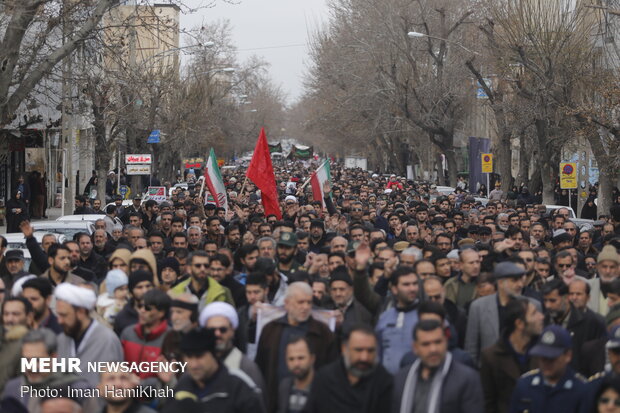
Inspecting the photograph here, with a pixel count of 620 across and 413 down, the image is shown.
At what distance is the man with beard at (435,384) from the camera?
6.24m

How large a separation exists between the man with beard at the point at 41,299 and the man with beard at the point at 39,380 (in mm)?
1445

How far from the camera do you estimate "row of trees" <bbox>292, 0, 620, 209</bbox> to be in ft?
98.8

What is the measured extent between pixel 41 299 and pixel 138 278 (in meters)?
0.72

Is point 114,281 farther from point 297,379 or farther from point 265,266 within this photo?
point 297,379

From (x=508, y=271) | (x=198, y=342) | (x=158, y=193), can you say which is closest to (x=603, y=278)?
(x=508, y=271)

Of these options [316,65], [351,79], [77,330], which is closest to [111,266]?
[77,330]

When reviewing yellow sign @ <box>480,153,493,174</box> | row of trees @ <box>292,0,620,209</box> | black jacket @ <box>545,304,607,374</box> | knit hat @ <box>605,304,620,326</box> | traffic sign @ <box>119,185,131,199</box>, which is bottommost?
black jacket @ <box>545,304,607,374</box>

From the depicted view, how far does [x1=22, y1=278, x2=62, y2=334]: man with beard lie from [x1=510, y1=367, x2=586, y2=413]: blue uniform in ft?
11.1

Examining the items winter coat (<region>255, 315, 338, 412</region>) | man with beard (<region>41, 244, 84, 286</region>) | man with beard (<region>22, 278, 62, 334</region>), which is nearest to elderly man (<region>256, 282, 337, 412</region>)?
winter coat (<region>255, 315, 338, 412</region>)

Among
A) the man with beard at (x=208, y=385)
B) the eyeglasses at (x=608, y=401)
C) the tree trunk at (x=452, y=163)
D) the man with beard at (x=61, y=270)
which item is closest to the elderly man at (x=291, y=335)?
the man with beard at (x=208, y=385)

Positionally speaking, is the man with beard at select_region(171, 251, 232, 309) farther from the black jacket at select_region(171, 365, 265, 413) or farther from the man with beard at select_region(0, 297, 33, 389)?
the black jacket at select_region(171, 365, 265, 413)

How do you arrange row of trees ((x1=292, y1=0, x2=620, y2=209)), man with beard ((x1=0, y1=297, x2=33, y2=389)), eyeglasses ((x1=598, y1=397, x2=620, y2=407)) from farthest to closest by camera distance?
1. row of trees ((x1=292, y1=0, x2=620, y2=209))
2. man with beard ((x1=0, y1=297, x2=33, y2=389))
3. eyeglasses ((x1=598, y1=397, x2=620, y2=407))

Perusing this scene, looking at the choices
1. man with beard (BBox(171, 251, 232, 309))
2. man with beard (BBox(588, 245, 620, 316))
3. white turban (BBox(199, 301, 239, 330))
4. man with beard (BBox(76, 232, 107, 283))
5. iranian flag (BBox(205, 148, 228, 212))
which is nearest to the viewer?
white turban (BBox(199, 301, 239, 330))

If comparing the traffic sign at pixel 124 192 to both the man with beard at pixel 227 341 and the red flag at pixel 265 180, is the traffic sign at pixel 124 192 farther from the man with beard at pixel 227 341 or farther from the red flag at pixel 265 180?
the man with beard at pixel 227 341
